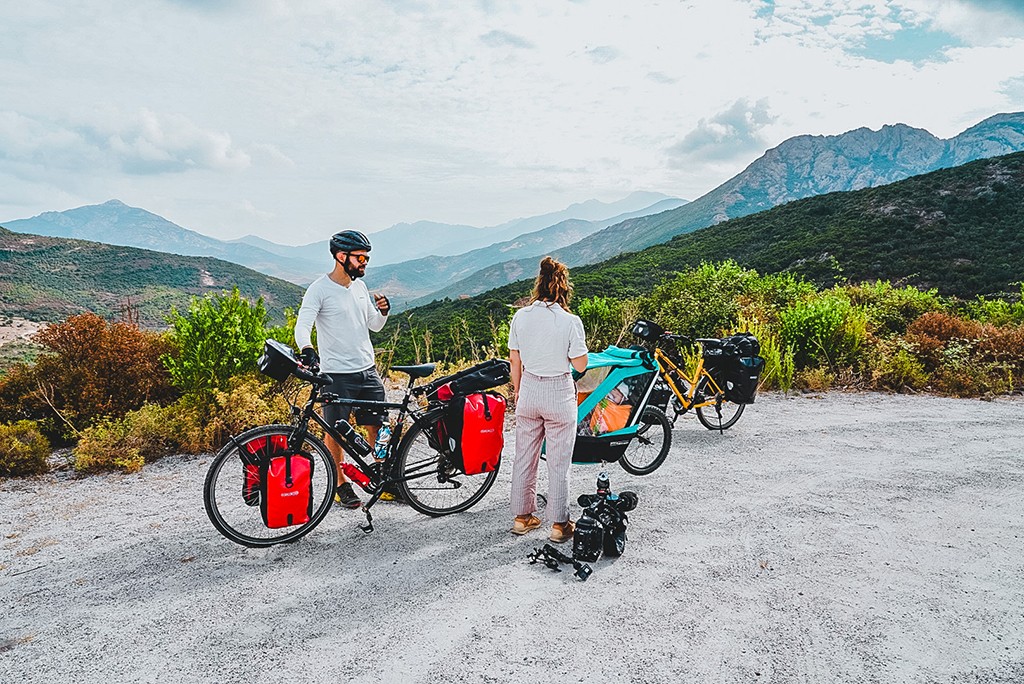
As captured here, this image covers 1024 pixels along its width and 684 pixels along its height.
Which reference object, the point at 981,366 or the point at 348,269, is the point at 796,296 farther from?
the point at 348,269

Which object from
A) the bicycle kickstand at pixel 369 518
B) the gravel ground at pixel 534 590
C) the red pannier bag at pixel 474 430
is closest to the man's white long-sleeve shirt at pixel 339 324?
the red pannier bag at pixel 474 430

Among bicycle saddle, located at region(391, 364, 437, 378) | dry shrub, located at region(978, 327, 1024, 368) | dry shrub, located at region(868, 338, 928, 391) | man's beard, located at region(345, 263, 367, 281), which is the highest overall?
man's beard, located at region(345, 263, 367, 281)

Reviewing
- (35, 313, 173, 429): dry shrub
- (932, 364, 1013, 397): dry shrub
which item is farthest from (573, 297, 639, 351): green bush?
(35, 313, 173, 429): dry shrub

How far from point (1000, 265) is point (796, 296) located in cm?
3119

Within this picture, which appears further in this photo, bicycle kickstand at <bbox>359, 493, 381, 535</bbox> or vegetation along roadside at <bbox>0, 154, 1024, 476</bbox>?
vegetation along roadside at <bbox>0, 154, 1024, 476</bbox>

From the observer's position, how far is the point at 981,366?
31.2 feet

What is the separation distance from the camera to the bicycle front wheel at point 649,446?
575cm

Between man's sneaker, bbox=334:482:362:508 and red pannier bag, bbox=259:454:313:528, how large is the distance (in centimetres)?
73

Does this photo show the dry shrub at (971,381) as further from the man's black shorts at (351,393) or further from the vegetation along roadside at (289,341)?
the man's black shorts at (351,393)

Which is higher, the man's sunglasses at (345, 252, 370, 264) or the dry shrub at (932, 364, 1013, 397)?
the man's sunglasses at (345, 252, 370, 264)

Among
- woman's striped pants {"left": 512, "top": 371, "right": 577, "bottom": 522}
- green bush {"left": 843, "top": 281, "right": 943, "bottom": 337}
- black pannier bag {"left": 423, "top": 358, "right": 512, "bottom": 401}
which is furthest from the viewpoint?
Answer: green bush {"left": 843, "top": 281, "right": 943, "bottom": 337}

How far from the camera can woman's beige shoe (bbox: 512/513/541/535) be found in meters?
4.45

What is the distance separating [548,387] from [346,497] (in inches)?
76.7

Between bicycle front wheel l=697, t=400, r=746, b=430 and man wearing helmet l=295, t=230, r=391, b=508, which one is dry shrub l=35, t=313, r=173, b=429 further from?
bicycle front wheel l=697, t=400, r=746, b=430
